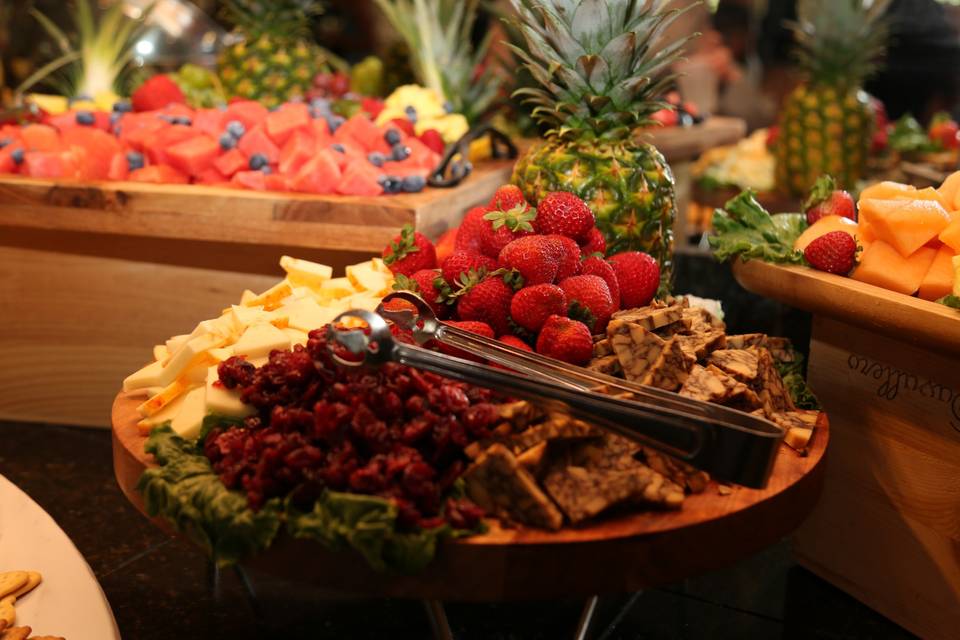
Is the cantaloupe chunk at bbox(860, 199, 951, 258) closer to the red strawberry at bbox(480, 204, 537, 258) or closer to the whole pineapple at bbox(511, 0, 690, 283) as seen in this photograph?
the whole pineapple at bbox(511, 0, 690, 283)

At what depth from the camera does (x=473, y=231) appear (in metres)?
1.81

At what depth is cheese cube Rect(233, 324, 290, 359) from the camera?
153cm

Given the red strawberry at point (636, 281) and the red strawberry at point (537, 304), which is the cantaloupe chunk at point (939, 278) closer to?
the red strawberry at point (636, 281)

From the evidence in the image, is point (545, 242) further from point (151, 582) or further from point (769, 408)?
point (151, 582)

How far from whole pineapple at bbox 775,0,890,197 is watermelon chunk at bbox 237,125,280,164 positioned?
2.51 m

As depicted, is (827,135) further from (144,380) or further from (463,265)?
(144,380)

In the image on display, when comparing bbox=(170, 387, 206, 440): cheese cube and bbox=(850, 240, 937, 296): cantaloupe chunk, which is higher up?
bbox=(850, 240, 937, 296): cantaloupe chunk

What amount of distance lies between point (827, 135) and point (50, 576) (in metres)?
3.70

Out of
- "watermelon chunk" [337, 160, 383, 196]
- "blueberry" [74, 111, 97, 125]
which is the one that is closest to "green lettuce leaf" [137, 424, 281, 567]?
"watermelon chunk" [337, 160, 383, 196]

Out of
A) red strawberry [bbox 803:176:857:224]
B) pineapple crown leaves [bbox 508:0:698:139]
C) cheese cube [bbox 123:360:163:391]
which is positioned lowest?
cheese cube [bbox 123:360:163:391]

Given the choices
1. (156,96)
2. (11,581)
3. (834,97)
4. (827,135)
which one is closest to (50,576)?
(11,581)

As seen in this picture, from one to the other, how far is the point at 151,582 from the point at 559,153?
1315 mm

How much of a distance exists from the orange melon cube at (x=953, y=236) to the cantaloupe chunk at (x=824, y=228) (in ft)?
0.67

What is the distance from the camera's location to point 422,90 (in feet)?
11.2
